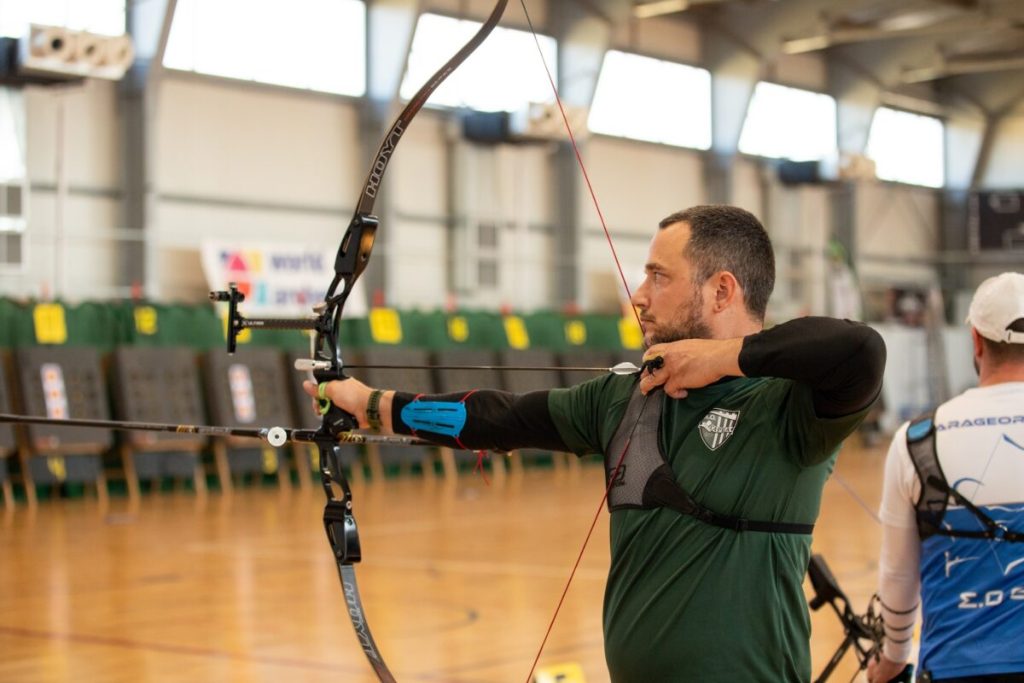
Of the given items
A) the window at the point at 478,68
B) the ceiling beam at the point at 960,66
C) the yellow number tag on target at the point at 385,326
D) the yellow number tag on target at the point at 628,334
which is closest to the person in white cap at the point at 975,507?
the yellow number tag on target at the point at 385,326

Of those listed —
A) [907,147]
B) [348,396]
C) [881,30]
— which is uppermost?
[881,30]

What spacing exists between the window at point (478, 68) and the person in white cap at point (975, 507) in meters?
13.3

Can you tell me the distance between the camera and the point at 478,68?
621 inches

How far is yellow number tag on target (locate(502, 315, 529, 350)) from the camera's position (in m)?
15.2

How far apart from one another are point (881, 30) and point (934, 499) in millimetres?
18472

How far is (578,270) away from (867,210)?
7744 millimetres

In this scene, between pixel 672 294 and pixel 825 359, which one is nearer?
pixel 825 359

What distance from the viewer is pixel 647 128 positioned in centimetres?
1888

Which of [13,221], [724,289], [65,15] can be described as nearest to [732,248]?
[724,289]

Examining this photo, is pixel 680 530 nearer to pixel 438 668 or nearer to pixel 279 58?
pixel 438 668

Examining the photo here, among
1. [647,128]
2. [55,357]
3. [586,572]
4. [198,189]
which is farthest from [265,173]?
[586,572]

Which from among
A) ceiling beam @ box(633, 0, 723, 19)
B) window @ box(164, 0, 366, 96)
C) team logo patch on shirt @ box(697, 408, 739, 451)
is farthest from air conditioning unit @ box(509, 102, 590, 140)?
team logo patch on shirt @ box(697, 408, 739, 451)

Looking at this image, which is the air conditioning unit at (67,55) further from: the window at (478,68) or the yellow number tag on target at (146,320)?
the window at (478,68)

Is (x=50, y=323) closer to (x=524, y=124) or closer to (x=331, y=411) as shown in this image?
(x=524, y=124)
